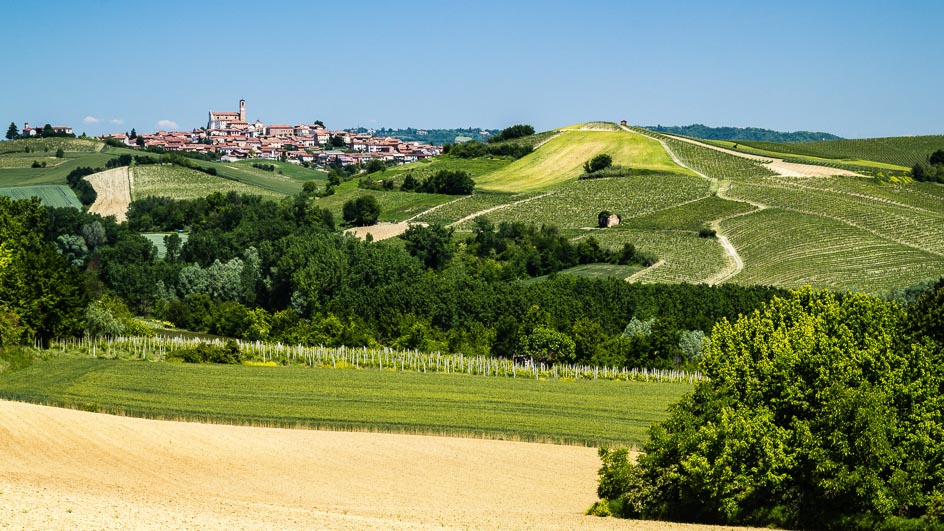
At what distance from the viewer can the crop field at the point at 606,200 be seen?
14212cm

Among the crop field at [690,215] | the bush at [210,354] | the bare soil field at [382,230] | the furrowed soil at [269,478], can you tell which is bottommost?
the bush at [210,354]

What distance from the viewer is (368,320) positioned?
97438 mm

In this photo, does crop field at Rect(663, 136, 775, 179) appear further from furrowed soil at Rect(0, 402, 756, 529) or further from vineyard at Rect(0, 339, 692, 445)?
furrowed soil at Rect(0, 402, 756, 529)

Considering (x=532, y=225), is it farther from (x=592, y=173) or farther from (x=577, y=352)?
(x=577, y=352)

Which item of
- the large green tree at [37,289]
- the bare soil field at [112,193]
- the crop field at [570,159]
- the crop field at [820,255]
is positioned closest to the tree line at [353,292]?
the large green tree at [37,289]

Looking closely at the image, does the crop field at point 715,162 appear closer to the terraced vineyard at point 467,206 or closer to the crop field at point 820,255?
the terraced vineyard at point 467,206

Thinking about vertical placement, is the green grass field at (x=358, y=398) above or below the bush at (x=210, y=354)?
above

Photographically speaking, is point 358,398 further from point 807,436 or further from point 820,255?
point 820,255

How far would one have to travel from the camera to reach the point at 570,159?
181250mm

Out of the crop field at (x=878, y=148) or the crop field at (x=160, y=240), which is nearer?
the crop field at (x=160, y=240)

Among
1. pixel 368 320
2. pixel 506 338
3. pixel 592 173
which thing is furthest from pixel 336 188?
pixel 506 338

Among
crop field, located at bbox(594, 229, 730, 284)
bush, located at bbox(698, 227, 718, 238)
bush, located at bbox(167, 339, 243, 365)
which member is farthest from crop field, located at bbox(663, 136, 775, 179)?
bush, located at bbox(167, 339, 243, 365)

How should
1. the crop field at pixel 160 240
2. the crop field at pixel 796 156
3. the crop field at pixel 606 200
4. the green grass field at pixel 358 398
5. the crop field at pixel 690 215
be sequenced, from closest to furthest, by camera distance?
the green grass field at pixel 358 398, the crop field at pixel 690 215, the crop field at pixel 606 200, the crop field at pixel 160 240, the crop field at pixel 796 156

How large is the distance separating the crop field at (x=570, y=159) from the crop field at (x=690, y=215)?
21863mm
